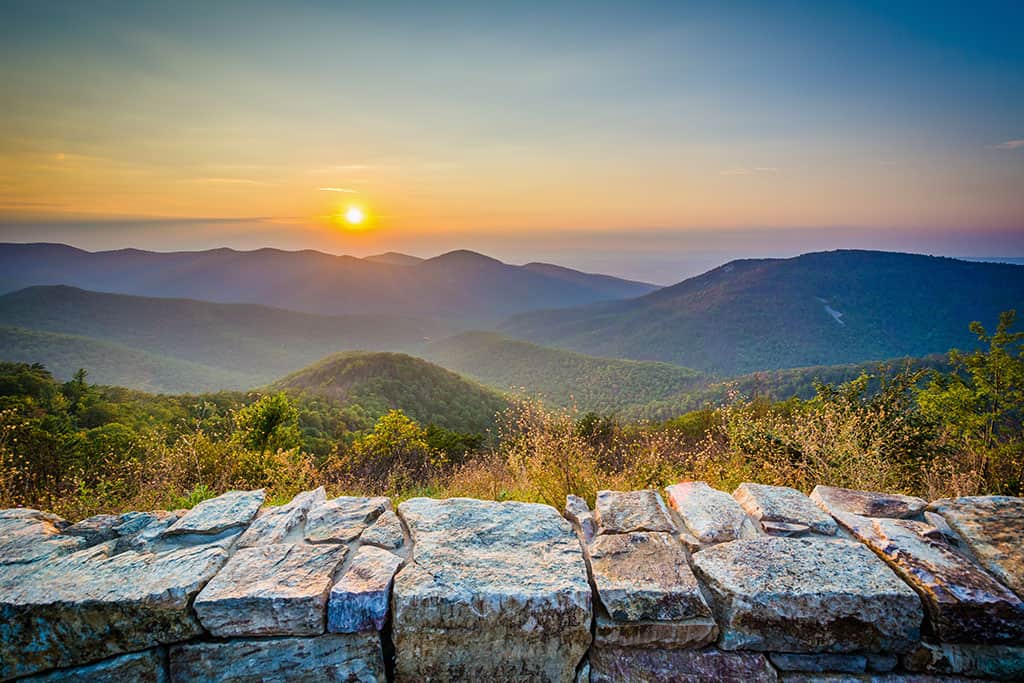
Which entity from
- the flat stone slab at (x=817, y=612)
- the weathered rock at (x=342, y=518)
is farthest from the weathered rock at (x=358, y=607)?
the flat stone slab at (x=817, y=612)

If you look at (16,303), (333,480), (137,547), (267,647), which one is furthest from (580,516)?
(16,303)

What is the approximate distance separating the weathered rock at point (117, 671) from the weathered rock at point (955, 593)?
3190 millimetres

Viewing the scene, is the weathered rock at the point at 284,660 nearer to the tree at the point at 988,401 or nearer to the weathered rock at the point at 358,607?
the weathered rock at the point at 358,607

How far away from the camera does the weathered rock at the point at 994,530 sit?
7.05 ft

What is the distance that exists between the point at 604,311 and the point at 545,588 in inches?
5221

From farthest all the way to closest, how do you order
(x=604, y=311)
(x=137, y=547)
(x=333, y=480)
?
1. (x=604, y=311)
2. (x=333, y=480)
3. (x=137, y=547)

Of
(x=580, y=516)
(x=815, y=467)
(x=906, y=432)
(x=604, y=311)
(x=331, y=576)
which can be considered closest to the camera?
(x=331, y=576)

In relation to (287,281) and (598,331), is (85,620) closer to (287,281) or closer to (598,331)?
(598,331)

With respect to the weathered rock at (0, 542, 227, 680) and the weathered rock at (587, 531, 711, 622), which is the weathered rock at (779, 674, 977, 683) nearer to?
the weathered rock at (587, 531, 711, 622)

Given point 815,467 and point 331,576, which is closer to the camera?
point 331,576

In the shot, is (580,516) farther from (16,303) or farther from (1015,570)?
(16,303)

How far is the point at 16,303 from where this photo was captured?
81500 mm

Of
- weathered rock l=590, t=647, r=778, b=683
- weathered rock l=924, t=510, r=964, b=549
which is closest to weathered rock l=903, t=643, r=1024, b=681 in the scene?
weathered rock l=924, t=510, r=964, b=549

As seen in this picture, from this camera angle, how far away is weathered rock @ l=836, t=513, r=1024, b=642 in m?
1.95
